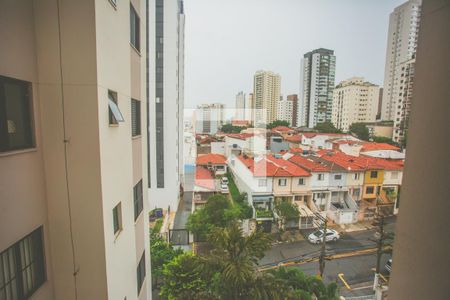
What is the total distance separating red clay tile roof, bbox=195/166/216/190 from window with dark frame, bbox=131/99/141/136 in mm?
12276

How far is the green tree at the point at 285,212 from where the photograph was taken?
471 inches

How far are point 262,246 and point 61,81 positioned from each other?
3.69 m

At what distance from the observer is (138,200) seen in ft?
12.8

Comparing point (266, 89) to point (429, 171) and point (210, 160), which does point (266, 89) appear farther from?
point (429, 171)

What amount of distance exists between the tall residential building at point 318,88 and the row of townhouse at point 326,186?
23.4 metres

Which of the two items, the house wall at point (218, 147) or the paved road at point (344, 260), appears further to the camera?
the house wall at point (218, 147)

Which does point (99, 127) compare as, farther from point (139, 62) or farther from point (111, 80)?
point (139, 62)

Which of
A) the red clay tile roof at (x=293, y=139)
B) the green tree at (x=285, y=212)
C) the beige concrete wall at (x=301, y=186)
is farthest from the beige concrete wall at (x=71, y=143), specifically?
the red clay tile roof at (x=293, y=139)

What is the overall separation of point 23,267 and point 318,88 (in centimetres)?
4138

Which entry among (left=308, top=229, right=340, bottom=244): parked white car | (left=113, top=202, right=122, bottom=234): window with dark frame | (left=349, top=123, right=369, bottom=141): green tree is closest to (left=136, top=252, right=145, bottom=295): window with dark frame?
(left=113, top=202, right=122, bottom=234): window with dark frame

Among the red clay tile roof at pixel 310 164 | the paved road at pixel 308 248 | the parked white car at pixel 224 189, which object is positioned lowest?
the paved road at pixel 308 248

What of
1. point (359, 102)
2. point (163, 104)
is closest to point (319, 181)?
point (163, 104)

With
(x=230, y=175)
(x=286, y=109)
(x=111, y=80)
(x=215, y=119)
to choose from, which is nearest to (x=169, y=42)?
(x=215, y=119)

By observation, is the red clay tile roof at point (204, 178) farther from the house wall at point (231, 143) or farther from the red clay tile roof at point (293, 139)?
the red clay tile roof at point (293, 139)
